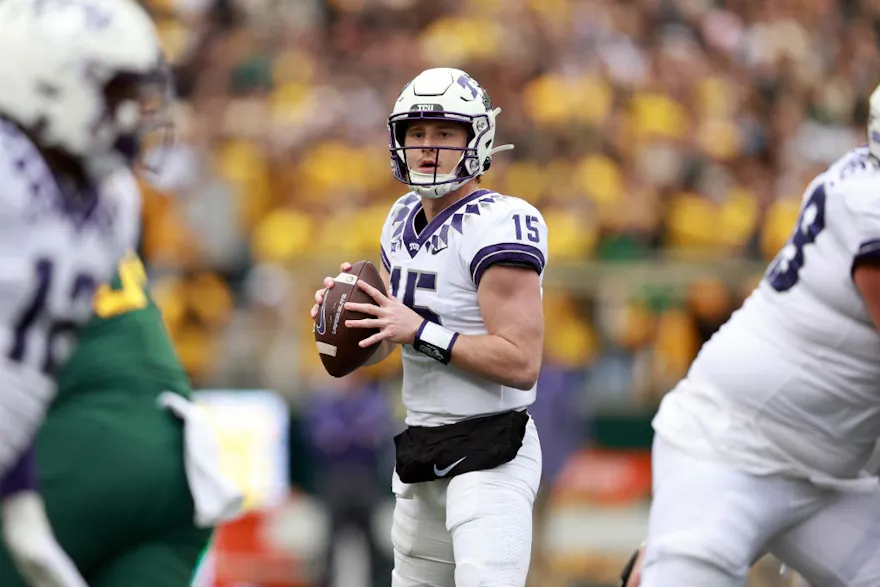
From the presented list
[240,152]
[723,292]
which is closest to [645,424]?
[723,292]

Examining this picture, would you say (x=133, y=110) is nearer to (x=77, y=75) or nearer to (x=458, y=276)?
(x=77, y=75)

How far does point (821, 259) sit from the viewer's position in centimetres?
442

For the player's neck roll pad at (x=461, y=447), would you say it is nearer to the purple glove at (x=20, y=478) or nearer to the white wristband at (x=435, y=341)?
the white wristband at (x=435, y=341)

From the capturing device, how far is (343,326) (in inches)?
160

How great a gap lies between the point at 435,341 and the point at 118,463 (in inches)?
48.7

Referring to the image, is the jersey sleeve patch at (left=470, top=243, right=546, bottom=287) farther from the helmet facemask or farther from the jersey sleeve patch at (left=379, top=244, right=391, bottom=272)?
the helmet facemask

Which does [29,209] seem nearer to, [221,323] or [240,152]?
[221,323]

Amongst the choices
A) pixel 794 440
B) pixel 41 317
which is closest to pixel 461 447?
pixel 794 440

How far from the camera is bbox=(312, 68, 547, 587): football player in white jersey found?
403 cm

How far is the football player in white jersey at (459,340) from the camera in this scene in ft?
13.2

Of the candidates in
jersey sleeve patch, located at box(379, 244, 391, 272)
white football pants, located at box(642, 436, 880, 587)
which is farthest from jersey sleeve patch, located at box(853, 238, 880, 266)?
jersey sleeve patch, located at box(379, 244, 391, 272)

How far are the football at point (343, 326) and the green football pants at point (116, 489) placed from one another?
86cm

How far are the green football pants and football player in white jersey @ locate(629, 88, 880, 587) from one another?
4.90 ft

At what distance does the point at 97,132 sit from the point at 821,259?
6.93 ft
